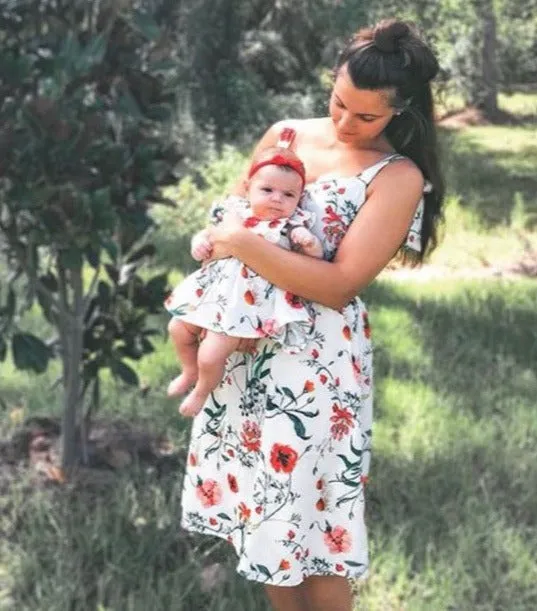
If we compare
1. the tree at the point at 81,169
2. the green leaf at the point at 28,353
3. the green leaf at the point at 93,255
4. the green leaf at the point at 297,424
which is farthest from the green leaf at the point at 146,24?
the green leaf at the point at 297,424

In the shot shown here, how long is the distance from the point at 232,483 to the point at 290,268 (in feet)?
1.57

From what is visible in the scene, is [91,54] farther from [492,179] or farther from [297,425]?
[492,179]

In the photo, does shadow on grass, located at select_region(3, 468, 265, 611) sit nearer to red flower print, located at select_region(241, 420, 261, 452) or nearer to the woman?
the woman

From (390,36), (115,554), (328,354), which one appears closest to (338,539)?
(328,354)

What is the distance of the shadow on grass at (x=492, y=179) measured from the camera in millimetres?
8625

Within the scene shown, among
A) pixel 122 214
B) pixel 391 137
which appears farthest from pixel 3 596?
pixel 391 137

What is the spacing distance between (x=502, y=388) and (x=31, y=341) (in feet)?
6.64

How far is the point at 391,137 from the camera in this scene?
198 centimetres

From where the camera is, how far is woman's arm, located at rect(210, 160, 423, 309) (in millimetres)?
1798

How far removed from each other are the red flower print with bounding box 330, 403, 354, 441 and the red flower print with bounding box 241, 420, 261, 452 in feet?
0.46

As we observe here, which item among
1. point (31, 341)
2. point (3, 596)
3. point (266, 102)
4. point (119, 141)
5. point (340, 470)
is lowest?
point (266, 102)

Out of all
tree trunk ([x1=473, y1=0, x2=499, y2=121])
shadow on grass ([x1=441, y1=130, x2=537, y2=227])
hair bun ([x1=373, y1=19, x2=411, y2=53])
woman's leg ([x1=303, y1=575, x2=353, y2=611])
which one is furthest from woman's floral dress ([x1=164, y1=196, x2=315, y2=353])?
tree trunk ([x1=473, y1=0, x2=499, y2=121])

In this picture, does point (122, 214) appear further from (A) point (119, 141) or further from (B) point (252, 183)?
(B) point (252, 183)

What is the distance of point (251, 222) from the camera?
1.86m
